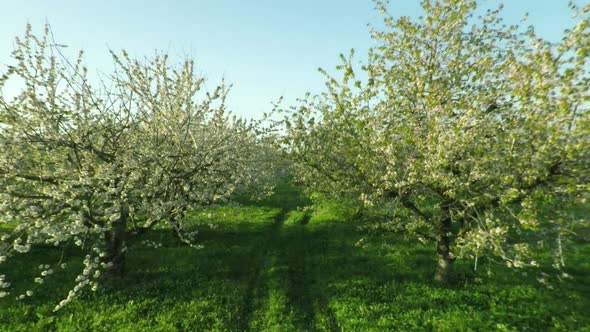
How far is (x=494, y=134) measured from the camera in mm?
10359

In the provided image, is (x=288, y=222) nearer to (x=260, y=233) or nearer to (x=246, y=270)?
(x=260, y=233)

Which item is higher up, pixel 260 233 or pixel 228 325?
pixel 260 233

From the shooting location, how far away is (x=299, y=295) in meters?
13.9

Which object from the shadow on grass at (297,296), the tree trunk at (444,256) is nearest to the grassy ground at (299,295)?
the shadow on grass at (297,296)

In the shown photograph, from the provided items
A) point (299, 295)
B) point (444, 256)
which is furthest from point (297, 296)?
point (444, 256)

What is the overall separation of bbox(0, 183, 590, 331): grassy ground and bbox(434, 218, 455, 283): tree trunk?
0.52 m

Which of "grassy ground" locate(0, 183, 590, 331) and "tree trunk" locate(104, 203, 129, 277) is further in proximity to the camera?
"tree trunk" locate(104, 203, 129, 277)

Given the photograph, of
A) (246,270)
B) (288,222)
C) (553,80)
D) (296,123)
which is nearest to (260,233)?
(288,222)

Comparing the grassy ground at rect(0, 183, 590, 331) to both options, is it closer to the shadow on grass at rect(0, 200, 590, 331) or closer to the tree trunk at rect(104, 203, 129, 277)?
the shadow on grass at rect(0, 200, 590, 331)

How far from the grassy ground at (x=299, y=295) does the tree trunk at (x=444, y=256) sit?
516 millimetres

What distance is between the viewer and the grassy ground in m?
11.6

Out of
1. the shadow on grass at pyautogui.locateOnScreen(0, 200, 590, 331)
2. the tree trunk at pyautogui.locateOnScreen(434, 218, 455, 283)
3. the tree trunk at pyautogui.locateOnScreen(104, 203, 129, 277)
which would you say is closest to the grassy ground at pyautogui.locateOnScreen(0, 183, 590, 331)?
the shadow on grass at pyautogui.locateOnScreen(0, 200, 590, 331)

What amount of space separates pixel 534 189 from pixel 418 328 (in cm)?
586

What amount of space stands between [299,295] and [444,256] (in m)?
6.47
